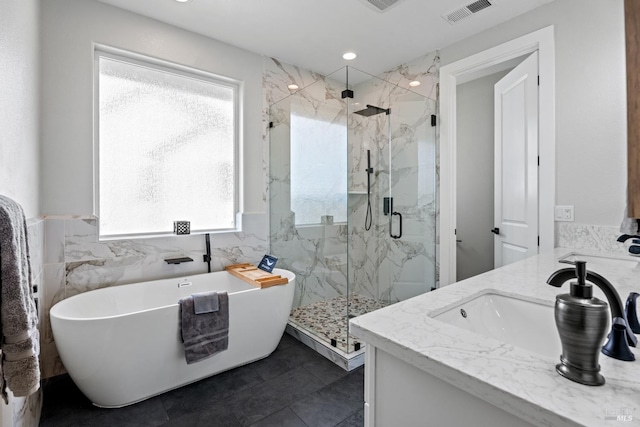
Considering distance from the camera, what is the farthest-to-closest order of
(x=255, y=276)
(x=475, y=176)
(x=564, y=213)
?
(x=475, y=176) < (x=255, y=276) < (x=564, y=213)

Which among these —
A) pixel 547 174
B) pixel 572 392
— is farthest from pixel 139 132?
pixel 547 174

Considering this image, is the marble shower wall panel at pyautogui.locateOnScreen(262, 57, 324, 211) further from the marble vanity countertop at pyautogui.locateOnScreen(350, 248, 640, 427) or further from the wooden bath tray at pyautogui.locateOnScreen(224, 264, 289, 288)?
the marble vanity countertop at pyautogui.locateOnScreen(350, 248, 640, 427)

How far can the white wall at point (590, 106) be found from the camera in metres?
2.02

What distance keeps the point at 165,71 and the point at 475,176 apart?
3355 mm

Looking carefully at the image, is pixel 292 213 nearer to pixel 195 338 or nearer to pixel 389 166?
pixel 389 166

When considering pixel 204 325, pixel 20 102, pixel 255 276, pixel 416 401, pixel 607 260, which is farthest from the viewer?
pixel 255 276

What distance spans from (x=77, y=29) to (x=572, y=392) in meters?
3.22

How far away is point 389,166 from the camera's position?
132 inches

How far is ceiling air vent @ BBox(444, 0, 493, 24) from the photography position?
7.64 feet

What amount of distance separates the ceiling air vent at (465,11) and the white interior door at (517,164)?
1.80ft

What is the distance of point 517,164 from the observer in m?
2.63

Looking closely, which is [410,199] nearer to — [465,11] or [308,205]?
[308,205]

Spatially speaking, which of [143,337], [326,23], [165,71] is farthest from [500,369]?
[165,71]

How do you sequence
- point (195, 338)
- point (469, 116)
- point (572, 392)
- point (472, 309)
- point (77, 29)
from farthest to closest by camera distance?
point (469, 116) < point (77, 29) < point (195, 338) < point (472, 309) < point (572, 392)
